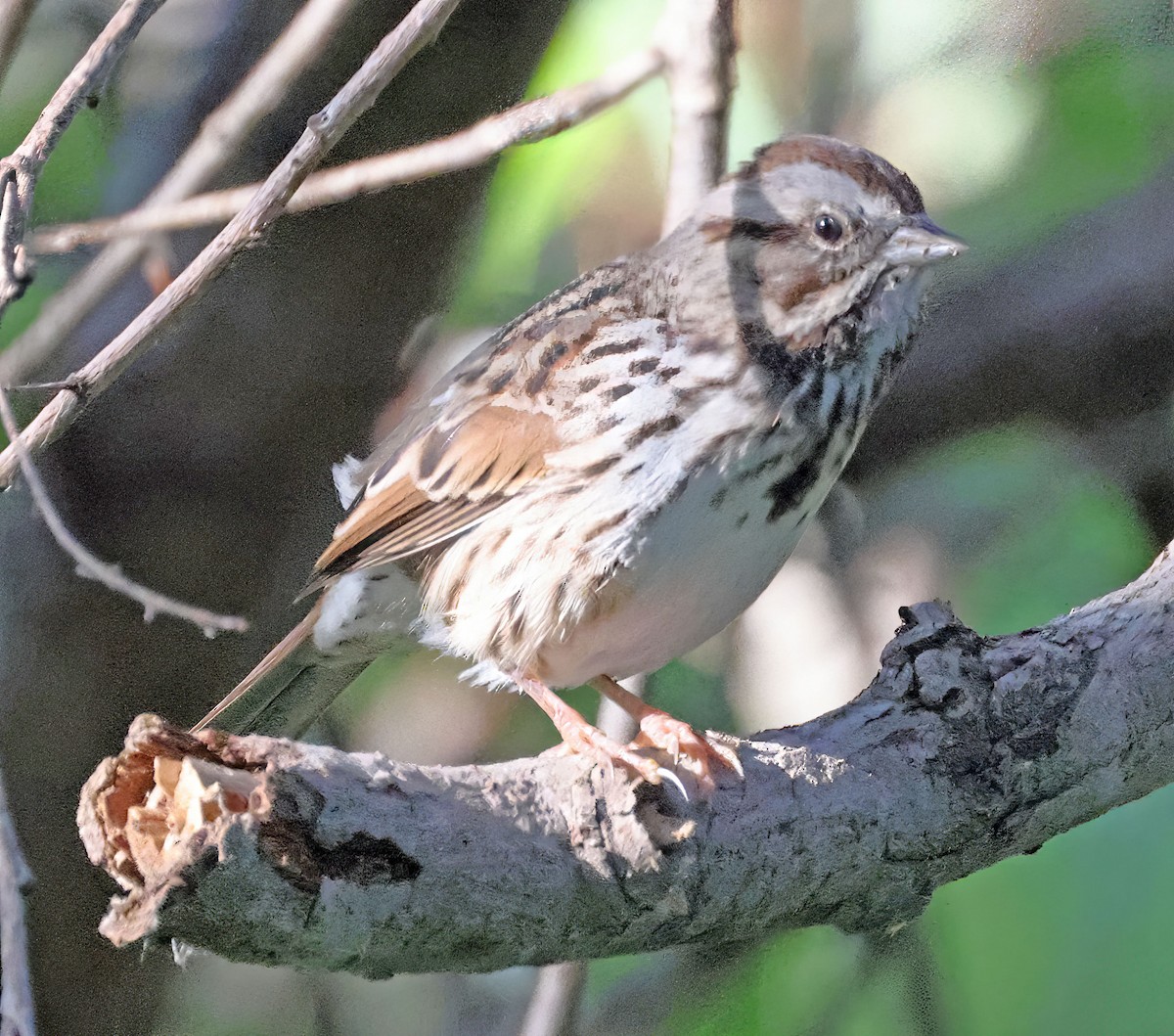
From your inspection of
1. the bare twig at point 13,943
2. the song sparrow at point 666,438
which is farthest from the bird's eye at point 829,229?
the bare twig at point 13,943

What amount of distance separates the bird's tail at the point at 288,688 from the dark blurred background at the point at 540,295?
0.30 ft

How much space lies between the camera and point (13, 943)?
78 centimetres

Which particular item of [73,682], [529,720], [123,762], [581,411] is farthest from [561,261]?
[123,762]

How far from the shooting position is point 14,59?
48.5 inches

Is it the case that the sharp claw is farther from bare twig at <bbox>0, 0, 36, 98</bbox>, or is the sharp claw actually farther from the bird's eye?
bare twig at <bbox>0, 0, 36, 98</bbox>

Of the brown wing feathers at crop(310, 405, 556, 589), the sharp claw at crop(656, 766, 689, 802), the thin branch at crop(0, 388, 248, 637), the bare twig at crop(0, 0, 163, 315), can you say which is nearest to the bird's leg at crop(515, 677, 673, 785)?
the sharp claw at crop(656, 766, 689, 802)

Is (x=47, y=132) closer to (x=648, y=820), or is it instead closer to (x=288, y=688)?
(x=288, y=688)

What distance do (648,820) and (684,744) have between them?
0.14m

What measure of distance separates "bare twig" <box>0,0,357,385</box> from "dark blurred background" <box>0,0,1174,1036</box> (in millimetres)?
15

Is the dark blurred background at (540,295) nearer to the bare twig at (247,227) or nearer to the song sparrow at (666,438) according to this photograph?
the bare twig at (247,227)

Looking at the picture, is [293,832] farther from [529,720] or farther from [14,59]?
[14,59]

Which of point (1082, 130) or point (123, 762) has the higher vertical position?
point (1082, 130)

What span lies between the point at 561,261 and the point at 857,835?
0.72 m

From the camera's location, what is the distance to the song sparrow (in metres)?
0.99
